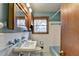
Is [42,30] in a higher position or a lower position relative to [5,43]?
higher

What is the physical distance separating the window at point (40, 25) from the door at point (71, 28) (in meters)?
0.20

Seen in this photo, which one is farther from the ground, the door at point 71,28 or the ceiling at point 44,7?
the ceiling at point 44,7

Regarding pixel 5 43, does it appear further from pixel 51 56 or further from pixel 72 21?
pixel 72 21

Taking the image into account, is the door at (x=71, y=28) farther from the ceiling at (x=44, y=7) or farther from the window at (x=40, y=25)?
the window at (x=40, y=25)

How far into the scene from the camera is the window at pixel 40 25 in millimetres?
1305

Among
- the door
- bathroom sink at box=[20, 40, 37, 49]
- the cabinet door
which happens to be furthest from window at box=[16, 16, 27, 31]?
the door

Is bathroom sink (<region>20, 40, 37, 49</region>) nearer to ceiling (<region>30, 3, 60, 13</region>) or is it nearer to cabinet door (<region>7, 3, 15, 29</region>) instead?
cabinet door (<region>7, 3, 15, 29</region>)

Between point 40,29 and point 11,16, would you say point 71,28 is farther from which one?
point 11,16

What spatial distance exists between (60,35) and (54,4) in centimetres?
36

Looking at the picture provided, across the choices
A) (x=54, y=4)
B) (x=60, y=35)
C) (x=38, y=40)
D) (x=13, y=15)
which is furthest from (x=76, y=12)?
(x=13, y=15)

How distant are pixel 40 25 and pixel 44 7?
198mm

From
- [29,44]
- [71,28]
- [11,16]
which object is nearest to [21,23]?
[11,16]

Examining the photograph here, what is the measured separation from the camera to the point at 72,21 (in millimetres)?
1155

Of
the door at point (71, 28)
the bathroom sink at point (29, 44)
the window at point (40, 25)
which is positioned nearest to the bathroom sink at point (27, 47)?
the bathroom sink at point (29, 44)
